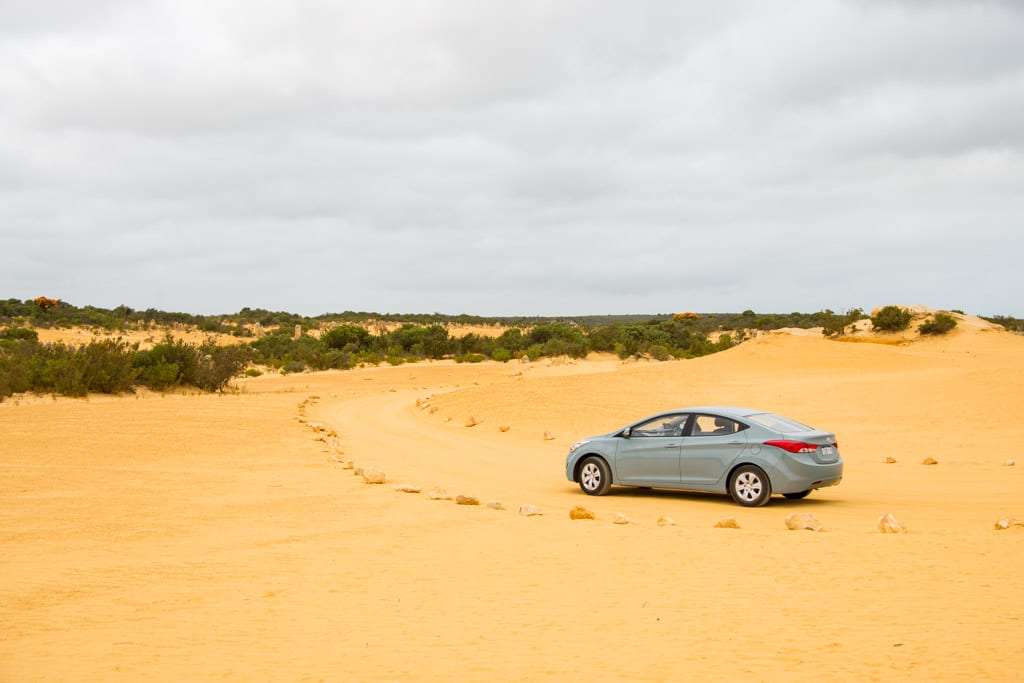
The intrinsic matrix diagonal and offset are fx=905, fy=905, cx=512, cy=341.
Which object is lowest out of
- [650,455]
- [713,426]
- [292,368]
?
[650,455]

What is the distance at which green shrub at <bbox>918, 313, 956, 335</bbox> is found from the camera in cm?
4591

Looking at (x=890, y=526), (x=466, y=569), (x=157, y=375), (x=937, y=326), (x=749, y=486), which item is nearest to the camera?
(x=466, y=569)

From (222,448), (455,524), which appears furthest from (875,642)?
(222,448)

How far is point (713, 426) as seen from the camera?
14.1 meters

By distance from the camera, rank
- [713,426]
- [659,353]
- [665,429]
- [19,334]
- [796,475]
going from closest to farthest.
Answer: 1. [796,475]
2. [713,426]
3. [665,429]
4. [659,353]
5. [19,334]

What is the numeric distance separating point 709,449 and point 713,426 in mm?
399

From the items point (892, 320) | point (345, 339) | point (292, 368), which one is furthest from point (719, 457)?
point (345, 339)

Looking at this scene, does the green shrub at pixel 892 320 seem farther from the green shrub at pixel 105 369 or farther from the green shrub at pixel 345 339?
the green shrub at pixel 105 369

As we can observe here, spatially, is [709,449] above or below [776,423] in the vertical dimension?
below

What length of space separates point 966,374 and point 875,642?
24.2 metres

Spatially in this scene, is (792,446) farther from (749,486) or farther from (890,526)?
(890,526)

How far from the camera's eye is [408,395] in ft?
128

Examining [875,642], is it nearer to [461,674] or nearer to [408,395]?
[461,674]

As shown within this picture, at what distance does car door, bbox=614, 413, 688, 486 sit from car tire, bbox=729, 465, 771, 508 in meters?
0.95
